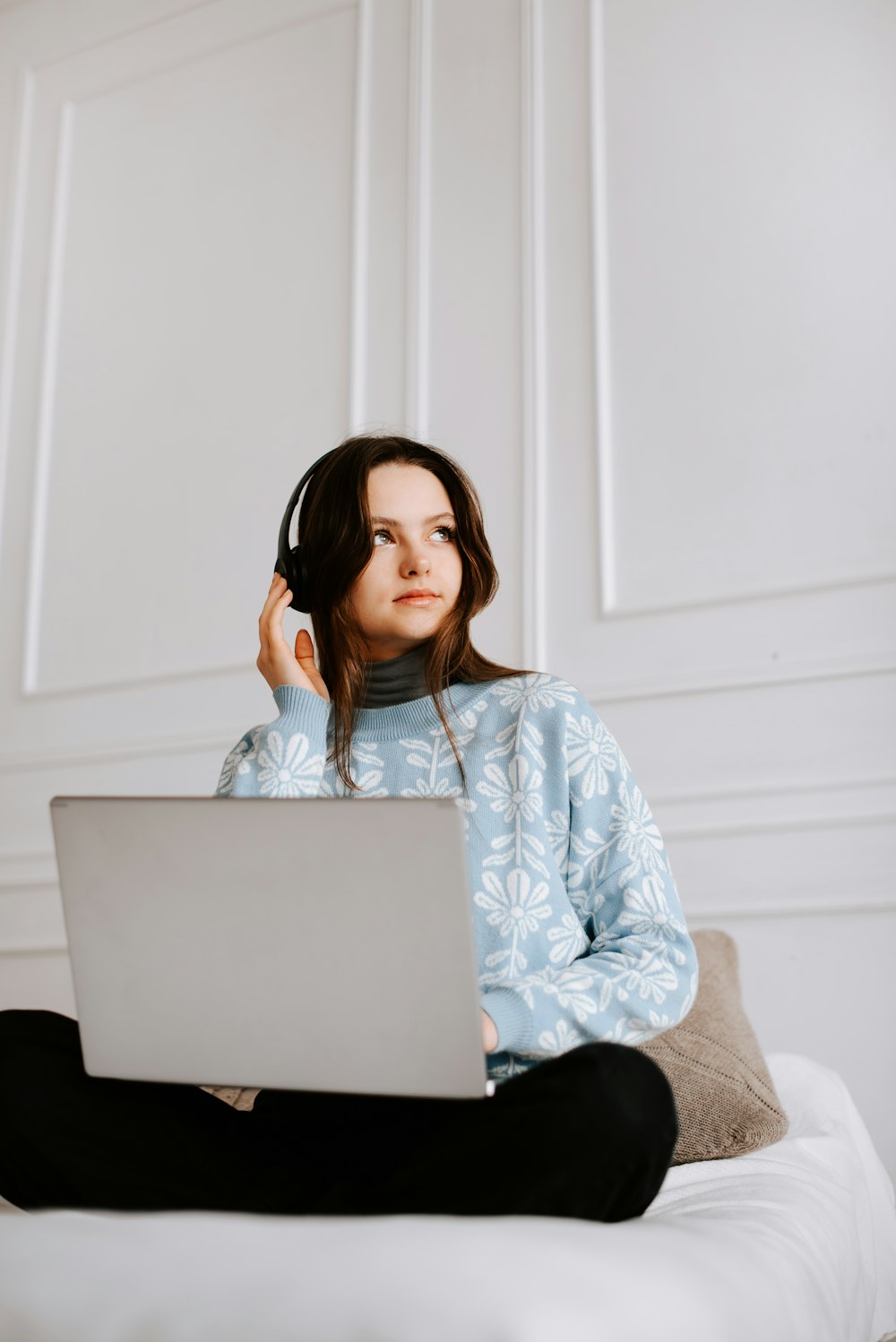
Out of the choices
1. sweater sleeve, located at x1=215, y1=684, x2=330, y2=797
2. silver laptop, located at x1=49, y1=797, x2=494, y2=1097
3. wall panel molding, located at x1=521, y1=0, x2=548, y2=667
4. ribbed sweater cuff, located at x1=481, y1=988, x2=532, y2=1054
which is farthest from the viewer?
wall panel molding, located at x1=521, y1=0, x2=548, y2=667

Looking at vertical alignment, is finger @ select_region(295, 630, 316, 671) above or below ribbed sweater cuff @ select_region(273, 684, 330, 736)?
above

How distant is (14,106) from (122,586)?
1.38m

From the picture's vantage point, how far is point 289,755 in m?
1.25

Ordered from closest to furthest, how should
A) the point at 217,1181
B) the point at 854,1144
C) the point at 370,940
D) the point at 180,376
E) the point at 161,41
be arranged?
the point at 370,940
the point at 217,1181
the point at 854,1144
the point at 180,376
the point at 161,41

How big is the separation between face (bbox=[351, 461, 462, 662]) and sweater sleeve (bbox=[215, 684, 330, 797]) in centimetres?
13

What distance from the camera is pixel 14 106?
3084mm

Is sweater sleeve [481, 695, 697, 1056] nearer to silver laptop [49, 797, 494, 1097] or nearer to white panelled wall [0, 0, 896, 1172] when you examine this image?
silver laptop [49, 797, 494, 1097]

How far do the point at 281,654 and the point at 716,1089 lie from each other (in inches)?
25.6

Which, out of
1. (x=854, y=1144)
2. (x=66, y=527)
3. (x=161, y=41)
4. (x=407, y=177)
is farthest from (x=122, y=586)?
(x=854, y=1144)

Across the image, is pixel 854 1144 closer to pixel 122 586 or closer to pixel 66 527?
pixel 122 586

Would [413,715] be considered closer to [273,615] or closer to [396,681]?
[396,681]

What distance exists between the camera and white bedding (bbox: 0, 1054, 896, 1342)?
550mm

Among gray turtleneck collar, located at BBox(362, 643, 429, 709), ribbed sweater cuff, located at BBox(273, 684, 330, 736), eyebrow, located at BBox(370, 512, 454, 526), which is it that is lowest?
ribbed sweater cuff, located at BBox(273, 684, 330, 736)

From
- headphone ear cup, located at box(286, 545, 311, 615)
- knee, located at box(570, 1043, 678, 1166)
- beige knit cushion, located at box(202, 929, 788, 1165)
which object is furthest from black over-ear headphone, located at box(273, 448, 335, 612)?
knee, located at box(570, 1043, 678, 1166)
